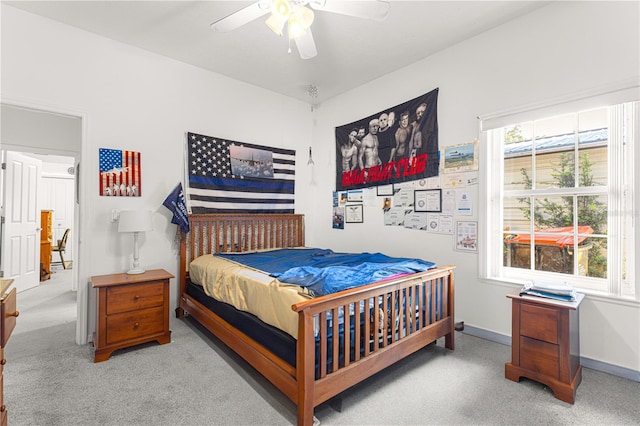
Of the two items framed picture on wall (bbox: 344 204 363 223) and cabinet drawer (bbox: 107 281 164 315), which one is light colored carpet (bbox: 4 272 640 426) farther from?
framed picture on wall (bbox: 344 204 363 223)

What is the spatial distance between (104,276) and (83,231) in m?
0.48

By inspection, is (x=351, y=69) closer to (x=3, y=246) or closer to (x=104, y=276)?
(x=104, y=276)

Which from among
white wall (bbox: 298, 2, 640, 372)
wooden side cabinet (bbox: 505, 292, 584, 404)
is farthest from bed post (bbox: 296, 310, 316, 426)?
white wall (bbox: 298, 2, 640, 372)

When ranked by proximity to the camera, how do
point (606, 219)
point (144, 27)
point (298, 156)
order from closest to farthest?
point (606, 219), point (144, 27), point (298, 156)

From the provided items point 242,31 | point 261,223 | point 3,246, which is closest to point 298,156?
point 261,223

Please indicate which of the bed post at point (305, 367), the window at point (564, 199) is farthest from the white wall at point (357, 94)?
the bed post at point (305, 367)

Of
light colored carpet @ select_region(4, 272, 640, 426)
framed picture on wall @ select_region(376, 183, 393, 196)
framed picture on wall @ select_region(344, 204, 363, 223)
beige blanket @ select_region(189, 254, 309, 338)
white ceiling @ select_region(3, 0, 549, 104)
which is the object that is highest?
white ceiling @ select_region(3, 0, 549, 104)

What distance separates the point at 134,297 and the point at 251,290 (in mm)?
1208

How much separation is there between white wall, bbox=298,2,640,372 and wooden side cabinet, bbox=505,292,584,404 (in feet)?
1.43

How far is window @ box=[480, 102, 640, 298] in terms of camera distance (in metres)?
2.22

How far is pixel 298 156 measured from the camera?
14.9ft

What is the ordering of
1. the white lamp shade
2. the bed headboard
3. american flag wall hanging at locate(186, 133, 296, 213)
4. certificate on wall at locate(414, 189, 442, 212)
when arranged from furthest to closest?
american flag wall hanging at locate(186, 133, 296, 213) → the bed headboard → certificate on wall at locate(414, 189, 442, 212) → the white lamp shade

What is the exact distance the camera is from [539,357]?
78.7 inches

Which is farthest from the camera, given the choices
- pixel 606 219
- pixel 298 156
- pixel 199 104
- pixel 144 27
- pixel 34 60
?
pixel 298 156
